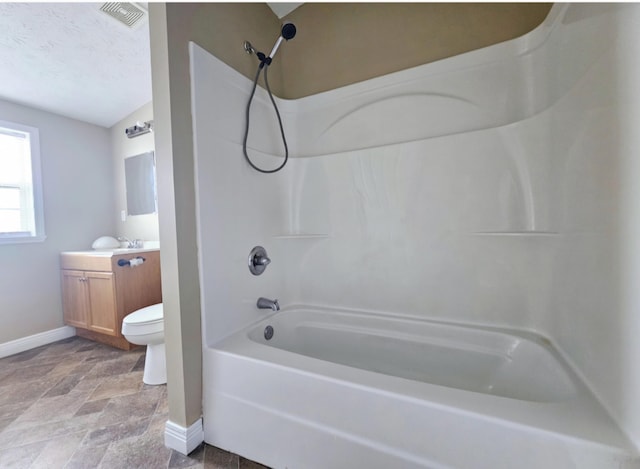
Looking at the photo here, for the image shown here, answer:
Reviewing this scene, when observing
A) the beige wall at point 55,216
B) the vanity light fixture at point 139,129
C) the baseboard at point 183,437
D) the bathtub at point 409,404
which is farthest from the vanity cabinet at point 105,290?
the bathtub at point 409,404

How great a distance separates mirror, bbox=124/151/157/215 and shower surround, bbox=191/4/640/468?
5.69ft

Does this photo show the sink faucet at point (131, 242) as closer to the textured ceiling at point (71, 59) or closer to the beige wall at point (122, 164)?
the beige wall at point (122, 164)

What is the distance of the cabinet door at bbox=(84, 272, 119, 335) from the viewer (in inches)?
88.4

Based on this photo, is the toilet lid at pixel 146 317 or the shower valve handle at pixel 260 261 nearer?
the shower valve handle at pixel 260 261

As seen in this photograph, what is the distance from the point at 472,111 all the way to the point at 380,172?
1.92 ft

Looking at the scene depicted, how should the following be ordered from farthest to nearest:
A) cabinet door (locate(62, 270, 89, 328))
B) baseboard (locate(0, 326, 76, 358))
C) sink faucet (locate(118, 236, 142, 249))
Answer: sink faucet (locate(118, 236, 142, 249)), cabinet door (locate(62, 270, 89, 328)), baseboard (locate(0, 326, 76, 358))

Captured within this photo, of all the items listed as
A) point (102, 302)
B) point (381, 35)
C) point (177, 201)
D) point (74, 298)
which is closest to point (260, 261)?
point (177, 201)

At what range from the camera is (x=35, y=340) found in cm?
240

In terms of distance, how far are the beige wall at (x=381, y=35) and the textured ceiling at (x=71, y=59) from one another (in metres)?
1.11

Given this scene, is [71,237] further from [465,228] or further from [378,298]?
[465,228]

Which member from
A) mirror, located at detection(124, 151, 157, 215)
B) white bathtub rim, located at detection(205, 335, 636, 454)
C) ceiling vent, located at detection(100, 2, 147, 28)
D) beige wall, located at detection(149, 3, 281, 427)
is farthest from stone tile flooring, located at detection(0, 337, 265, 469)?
ceiling vent, located at detection(100, 2, 147, 28)

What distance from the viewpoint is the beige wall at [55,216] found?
231 centimetres

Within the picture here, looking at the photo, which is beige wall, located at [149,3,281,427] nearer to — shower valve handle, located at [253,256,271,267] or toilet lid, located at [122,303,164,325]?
shower valve handle, located at [253,256,271,267]

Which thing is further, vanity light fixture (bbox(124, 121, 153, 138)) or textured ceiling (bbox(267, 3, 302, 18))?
vanity light fixture (bbox(124, 121, 153, 138))
